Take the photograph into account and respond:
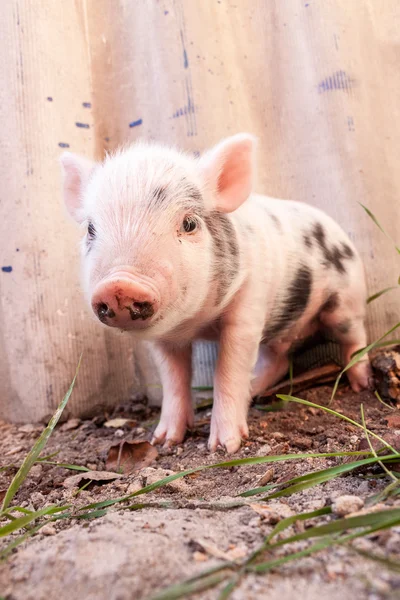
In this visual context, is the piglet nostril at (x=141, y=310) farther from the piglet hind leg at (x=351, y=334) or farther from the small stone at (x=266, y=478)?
the piglet hind leg at (x=351, y=334)

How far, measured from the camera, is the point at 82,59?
10.4 feet

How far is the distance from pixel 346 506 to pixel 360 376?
1.86 metres

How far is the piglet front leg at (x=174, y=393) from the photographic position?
2445 millimetres

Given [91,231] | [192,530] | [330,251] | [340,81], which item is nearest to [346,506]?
[192,530]

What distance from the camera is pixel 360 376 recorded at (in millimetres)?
2936

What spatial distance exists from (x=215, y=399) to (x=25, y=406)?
1.27 m

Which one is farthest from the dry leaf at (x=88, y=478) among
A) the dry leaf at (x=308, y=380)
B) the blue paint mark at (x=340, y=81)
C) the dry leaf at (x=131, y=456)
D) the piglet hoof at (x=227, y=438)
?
the blue paint mark at (x=340, y=81)

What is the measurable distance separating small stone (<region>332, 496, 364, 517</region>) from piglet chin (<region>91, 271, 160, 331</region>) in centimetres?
79

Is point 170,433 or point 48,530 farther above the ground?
point 48,530

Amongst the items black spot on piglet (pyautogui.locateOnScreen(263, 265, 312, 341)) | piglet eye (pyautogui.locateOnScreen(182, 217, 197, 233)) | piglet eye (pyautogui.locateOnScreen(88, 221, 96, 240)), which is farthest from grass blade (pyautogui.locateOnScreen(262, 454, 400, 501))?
black spot on piglet (pyautogui.locateOnScreen(263, 265, 312, 341))

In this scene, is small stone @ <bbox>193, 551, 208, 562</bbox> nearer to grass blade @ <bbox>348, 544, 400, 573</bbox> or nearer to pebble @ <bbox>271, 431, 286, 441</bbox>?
grass blade @ <bbox>348, 544, 400, 573</bbox>

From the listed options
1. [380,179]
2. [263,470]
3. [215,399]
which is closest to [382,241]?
[380,179]

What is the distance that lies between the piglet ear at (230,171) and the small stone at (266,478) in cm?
108

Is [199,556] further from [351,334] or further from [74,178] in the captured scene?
[351,334]
